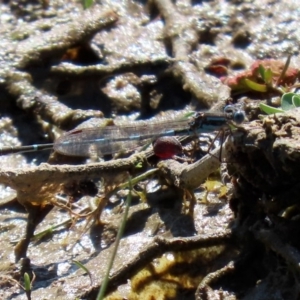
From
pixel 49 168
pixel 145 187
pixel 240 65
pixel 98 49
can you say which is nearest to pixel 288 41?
pixel 240 65

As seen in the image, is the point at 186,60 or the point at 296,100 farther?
the point at 186,60

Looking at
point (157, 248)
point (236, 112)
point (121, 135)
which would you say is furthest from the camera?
point (121, 135)

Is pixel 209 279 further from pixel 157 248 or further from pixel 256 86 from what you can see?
pixel 256 86

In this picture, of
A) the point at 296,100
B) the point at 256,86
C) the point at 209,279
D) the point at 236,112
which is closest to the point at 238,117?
the point at 236,112

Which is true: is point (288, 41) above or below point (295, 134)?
below

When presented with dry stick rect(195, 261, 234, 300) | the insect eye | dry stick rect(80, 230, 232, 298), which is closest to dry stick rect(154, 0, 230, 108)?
the insect eye

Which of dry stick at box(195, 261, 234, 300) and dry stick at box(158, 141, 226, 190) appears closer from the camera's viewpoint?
dry stick at box(195, 261, 234, 300)

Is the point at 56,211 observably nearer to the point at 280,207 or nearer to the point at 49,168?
the point at 49,168

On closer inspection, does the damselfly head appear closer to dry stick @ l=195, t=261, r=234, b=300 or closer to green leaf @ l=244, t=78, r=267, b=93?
green leaf @ l=244, t=78, r=267, b=93
